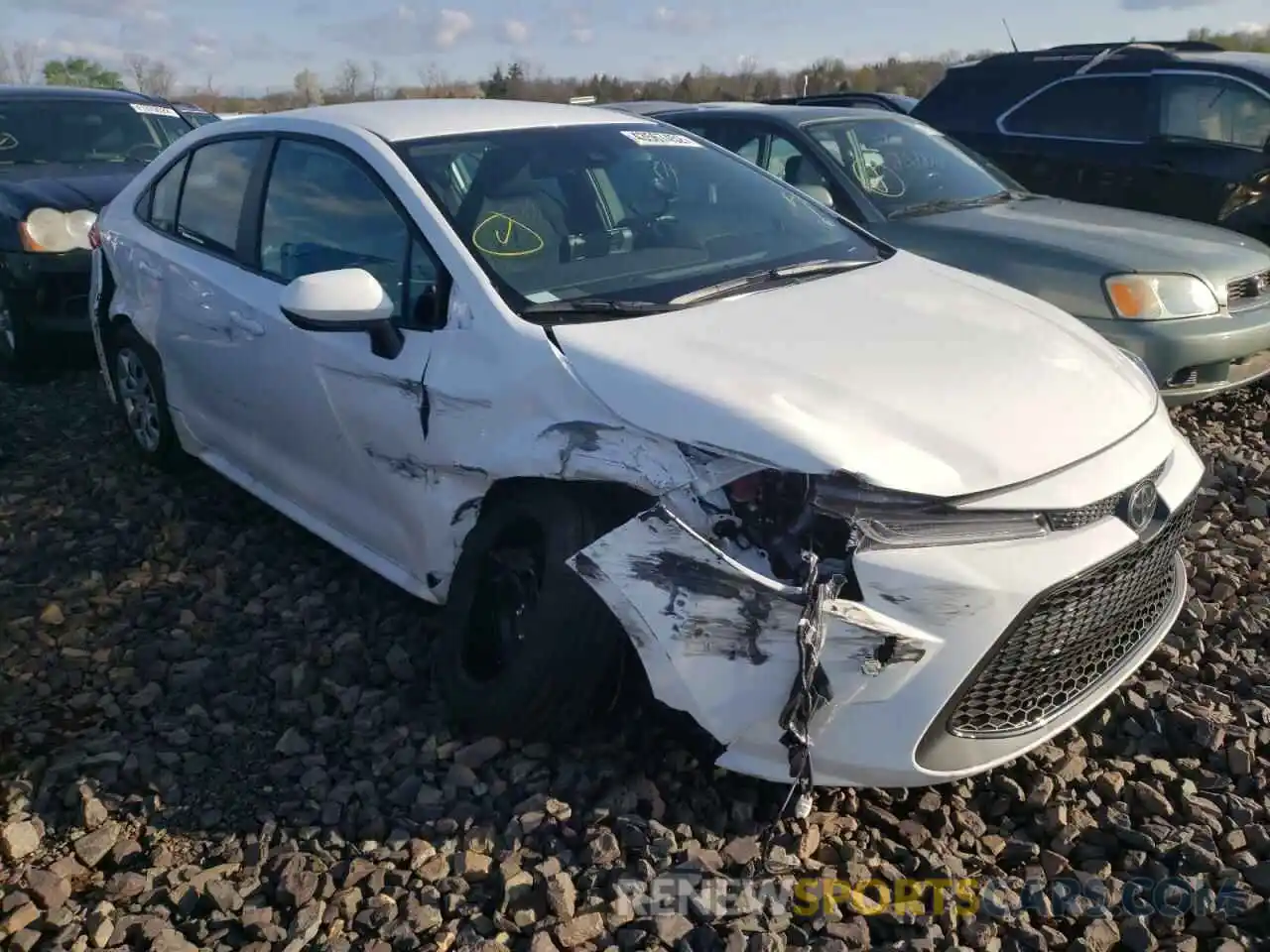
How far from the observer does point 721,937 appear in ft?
7.71

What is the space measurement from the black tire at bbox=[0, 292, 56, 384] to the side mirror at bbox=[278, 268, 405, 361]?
4106mm

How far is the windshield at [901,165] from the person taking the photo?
5.71 meters

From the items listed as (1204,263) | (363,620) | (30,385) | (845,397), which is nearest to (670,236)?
(845,397)

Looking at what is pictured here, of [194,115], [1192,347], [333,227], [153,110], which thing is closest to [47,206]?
[153,110]

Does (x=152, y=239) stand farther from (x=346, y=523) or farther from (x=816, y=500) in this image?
(x=816, y=500)

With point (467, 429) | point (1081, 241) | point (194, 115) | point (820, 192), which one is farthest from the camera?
point (194, 115)

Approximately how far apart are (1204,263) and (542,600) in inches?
145

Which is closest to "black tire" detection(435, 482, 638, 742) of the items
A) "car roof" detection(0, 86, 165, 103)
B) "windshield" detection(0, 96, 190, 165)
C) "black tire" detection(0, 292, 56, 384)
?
"black tire" detection(0, 292, 56, 384)

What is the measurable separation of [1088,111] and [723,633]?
237 inches

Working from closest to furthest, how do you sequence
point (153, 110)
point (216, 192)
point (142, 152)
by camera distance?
point (216, 192) → point (142, 152) → point (153, 110)

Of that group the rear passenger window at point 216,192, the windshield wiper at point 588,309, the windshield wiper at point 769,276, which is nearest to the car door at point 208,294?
the rear passenger window at point 216,192

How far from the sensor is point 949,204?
5695 millimetres

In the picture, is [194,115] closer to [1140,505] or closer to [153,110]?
[153,110]

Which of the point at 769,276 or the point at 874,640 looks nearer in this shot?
the point at 874,640
